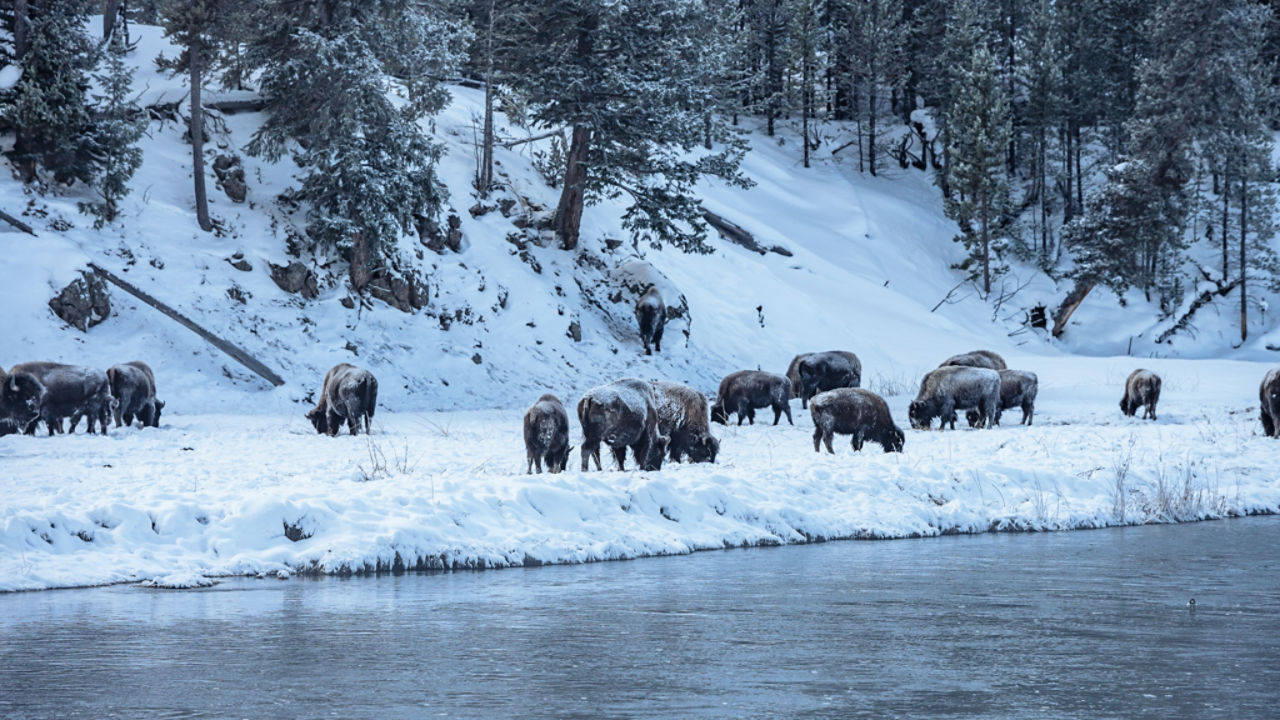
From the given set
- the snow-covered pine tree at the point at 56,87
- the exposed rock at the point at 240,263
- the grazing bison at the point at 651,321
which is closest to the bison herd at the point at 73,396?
the exposed rock at the point at 240,263

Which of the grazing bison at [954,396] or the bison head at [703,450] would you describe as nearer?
the bison head at [703,450]

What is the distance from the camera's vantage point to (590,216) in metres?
→ 44.3

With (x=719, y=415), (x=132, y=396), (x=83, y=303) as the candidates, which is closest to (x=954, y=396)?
(x=719, y=415)

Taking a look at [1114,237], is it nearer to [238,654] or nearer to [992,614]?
[992,614]

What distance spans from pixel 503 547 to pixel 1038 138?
58.9 meters

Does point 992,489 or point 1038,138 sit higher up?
point 1038,138

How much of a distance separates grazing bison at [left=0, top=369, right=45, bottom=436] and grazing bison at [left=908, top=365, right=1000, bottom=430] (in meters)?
17.1

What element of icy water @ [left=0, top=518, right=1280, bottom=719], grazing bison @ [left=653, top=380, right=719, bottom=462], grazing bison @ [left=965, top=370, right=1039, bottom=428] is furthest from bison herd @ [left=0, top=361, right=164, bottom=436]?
grazing bison @ [left=965, top=370, right=1039, bottom=428]

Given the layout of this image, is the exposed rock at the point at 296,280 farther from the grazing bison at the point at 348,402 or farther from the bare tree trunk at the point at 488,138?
the bare tree trunk at the point at 488,138

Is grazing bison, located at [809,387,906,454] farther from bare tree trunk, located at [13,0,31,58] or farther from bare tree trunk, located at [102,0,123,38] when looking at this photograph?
bare tree trunk, located at [102,0,123,38]

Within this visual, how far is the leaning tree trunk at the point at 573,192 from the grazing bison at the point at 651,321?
3.94 metres

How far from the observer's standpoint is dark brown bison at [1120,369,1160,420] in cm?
2836

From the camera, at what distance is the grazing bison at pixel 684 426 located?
19422 mm

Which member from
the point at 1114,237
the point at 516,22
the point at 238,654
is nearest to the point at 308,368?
the point at 516,22
